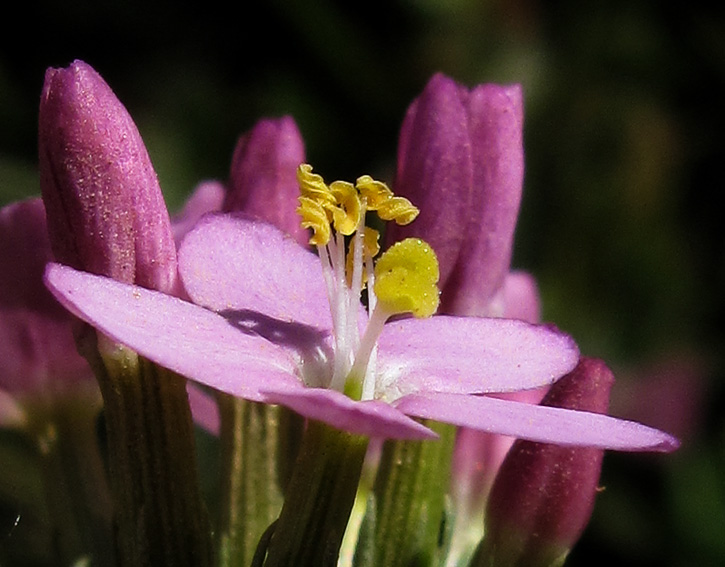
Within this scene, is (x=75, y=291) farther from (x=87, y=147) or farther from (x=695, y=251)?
(x=695, y=251)

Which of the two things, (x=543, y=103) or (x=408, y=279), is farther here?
(x=543, y=103)

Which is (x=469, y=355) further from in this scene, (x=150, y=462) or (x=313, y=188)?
(x=150, y=462)

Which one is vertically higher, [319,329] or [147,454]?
[319,329]

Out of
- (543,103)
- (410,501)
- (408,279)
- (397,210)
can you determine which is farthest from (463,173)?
(543,103)

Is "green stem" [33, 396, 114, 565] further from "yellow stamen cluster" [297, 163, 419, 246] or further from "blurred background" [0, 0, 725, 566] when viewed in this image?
"blurred background" [0, 0, 725, 566]

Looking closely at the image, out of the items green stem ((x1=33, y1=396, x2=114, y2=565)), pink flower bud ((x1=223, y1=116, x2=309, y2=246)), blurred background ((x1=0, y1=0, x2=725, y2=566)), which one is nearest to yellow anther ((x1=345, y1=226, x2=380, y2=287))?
pink flower bud ((x1=223, y1=116, x2=309, y2=246))

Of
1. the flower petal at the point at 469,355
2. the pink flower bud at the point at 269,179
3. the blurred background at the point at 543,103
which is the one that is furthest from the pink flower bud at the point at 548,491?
the blurred background at the point at 543,103

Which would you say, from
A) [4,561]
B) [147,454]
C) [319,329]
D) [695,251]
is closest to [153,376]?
[147,454]
